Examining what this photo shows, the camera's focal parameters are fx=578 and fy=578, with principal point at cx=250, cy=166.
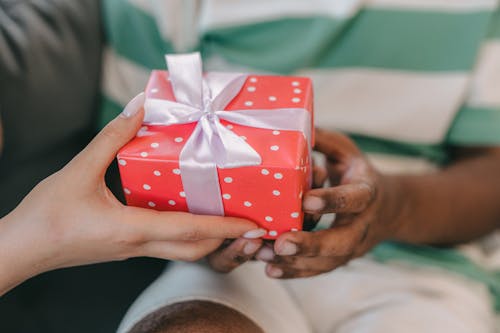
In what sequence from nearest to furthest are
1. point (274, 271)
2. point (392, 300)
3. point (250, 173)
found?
point (250, 173) → point (274, 271) → point (392, 300)

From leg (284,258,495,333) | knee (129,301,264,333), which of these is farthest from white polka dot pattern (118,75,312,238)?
leg (284,258,495,333)

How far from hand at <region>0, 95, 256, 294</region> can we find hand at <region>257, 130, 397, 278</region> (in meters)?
0.08

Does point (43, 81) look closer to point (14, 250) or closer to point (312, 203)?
point (14, 250)

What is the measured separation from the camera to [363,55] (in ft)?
2.63

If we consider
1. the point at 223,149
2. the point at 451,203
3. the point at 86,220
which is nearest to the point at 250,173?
the point at 223,149

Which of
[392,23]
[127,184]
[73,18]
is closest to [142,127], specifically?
[127,184]

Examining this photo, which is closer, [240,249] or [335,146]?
[240,249]

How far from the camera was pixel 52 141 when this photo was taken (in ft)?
2.48

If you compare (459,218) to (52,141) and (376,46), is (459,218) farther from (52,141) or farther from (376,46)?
(52,141)

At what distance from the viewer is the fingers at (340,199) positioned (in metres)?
0.53

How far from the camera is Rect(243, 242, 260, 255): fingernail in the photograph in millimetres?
552

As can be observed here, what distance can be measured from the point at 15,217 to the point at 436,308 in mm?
490

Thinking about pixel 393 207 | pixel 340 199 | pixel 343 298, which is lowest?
pixel 343 298

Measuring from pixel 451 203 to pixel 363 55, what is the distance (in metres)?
0.24
